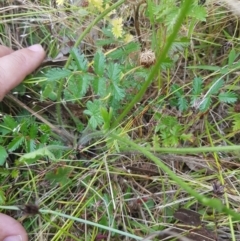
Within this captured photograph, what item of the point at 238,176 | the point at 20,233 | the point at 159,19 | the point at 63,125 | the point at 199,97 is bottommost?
the point at 20,233

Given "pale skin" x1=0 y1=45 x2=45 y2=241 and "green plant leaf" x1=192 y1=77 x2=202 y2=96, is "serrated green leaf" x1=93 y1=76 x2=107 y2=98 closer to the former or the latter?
"green plant leaf" x1=192 y1=77 x2=202 y2=96

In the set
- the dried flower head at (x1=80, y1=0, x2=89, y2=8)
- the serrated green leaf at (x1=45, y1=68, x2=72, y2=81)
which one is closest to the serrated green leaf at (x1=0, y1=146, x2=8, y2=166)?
the serrated green leaf at (x1=45, y1=68, x2=72, y2=81)

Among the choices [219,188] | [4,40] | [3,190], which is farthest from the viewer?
[4,40]

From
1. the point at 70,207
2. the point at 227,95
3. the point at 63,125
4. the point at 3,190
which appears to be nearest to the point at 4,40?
the point at 63,125

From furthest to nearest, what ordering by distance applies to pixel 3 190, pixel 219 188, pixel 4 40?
pixel 4 40 < pixel 3 190 < pixel 219 188

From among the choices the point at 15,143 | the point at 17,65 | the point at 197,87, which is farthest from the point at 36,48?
the point at 197,87

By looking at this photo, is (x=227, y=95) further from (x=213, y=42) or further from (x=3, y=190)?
(x=3, y=190)

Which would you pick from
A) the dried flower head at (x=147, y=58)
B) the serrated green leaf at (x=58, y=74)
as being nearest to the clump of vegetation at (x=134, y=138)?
the dried flower head at (x=147, y=58)

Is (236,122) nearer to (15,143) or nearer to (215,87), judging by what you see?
(215,87)
